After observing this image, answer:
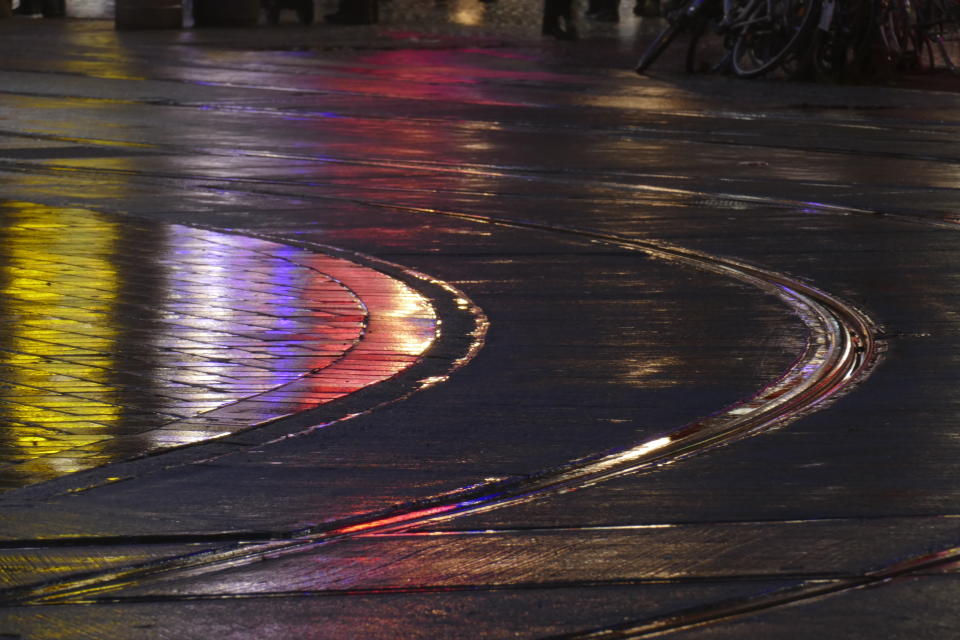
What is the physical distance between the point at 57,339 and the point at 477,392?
5.98ft

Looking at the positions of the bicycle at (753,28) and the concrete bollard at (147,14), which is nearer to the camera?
the bicycle at (753,28)

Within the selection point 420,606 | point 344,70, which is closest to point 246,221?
point 420,606

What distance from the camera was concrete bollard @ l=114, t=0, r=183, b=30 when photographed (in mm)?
35188

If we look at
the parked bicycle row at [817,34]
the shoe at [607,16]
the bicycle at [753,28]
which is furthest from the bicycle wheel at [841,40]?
the shoe at [607,16]

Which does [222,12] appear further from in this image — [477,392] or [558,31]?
[477,392]

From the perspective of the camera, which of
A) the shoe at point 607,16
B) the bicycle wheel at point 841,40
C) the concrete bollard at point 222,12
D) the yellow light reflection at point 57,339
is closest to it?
the yellow light reflection at point 57,339

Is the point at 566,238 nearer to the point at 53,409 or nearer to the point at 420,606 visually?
the point at 53,409

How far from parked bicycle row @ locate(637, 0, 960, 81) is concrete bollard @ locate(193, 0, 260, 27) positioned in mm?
13045

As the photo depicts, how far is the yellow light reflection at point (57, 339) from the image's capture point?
5.93 m

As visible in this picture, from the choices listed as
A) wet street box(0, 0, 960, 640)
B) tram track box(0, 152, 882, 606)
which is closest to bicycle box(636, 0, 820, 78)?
wet street box(0, 0, 960, 640)

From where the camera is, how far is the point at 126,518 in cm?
505

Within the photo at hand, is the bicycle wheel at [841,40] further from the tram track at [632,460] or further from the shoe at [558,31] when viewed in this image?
the tram track at [632,460]

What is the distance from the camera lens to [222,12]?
36625mm

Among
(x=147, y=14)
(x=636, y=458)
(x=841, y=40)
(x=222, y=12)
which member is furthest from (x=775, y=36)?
(x=636, y=458)
